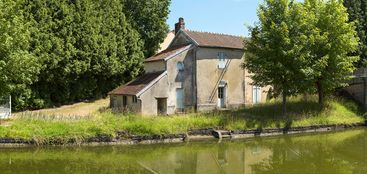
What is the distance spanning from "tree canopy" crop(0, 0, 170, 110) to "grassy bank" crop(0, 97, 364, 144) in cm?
666

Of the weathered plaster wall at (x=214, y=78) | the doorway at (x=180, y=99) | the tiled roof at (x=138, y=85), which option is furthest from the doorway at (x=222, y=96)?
the tiled roof at (x=138, y=85)

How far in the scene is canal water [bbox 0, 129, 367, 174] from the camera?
17.8 m

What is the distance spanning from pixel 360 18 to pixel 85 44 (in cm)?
2734

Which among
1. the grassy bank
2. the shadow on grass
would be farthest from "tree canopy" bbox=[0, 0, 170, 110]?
the shadow on grass

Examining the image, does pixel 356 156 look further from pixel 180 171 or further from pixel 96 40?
pixel 96 40

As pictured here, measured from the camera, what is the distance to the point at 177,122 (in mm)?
27047

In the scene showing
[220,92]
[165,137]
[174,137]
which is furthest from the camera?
[220,92]

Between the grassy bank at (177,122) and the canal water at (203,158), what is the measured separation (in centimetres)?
130

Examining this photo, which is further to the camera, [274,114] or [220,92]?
[220,92]

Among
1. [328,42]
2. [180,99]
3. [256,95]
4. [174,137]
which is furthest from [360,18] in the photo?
[174,137]

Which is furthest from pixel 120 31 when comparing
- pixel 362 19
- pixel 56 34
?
pixel 362 19

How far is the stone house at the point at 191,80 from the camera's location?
111 ft

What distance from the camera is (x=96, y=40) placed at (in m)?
38.8

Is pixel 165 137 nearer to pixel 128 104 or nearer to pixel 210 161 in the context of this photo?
pixel 210 161
